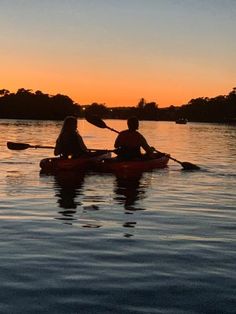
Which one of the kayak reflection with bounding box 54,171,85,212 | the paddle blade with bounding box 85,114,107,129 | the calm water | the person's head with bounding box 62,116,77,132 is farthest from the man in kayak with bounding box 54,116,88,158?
the calm water

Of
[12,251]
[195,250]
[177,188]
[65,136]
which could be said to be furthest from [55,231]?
[65,136]

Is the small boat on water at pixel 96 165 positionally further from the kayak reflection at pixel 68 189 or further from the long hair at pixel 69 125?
the long hair at pixel 69 125

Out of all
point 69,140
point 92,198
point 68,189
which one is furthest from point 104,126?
point 92,198

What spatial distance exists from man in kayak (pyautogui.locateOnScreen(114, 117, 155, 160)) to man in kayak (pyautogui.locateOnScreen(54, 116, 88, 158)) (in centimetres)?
137

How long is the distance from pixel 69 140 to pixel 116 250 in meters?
11.0

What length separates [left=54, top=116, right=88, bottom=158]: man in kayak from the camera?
18.2m

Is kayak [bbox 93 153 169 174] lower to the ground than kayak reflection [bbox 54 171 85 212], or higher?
higher

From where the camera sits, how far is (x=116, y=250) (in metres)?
7.61

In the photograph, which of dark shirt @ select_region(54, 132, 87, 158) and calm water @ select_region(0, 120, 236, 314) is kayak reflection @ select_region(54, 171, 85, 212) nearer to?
calm water @ select_region(0, 120, 236, 314)

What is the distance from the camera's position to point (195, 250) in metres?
7.66

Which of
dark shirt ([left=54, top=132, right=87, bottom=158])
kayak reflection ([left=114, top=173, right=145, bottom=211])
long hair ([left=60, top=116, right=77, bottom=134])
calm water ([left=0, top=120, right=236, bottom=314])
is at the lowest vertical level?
kayak reflection ([left=114, top=173, right=145, bottom=211])

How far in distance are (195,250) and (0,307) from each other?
11.1 ft

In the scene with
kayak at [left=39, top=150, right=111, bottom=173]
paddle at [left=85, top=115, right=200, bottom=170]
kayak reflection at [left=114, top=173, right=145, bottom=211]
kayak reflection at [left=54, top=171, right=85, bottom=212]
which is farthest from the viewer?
paddle at [left=85, top=115, right=200, bottom=170]

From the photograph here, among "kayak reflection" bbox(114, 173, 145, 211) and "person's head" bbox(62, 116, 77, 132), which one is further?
"person's head" bbox(62, 116, 77, 132)
